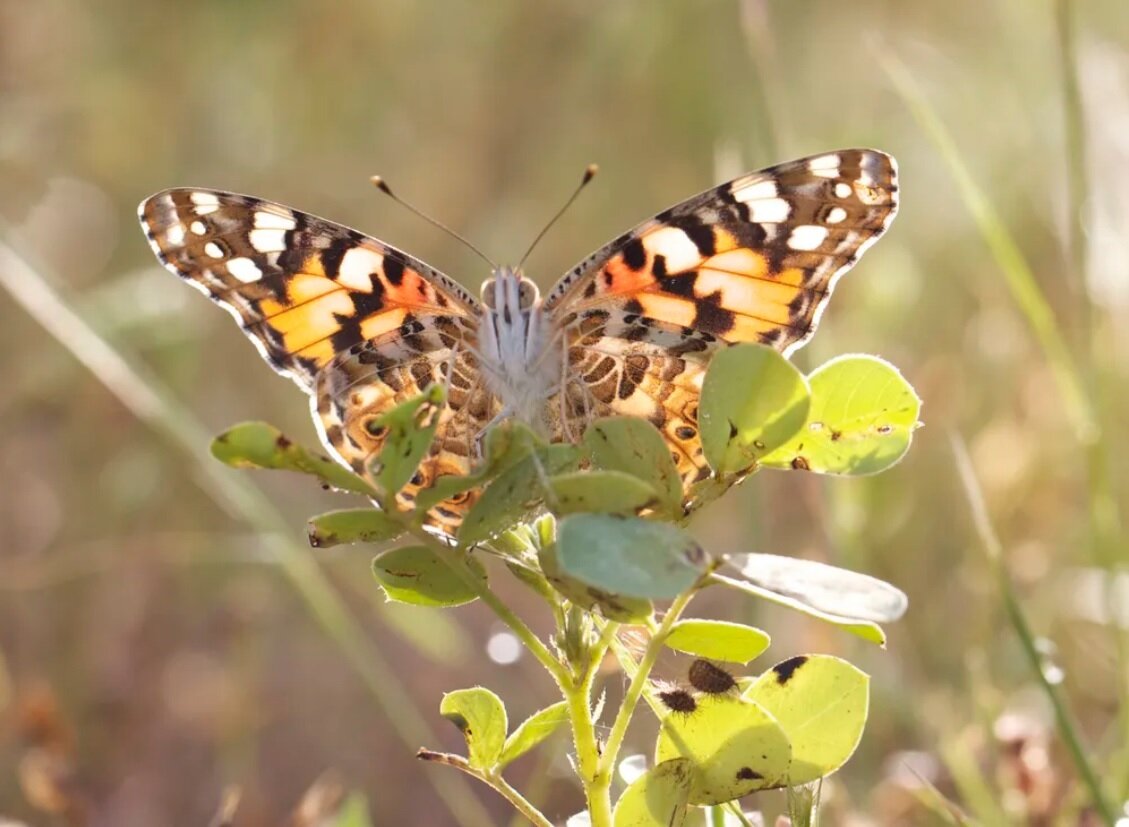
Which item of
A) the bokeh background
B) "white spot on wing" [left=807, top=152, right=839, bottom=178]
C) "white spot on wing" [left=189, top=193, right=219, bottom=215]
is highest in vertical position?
"white spot on wing" [left=189, top=193, right=219, bottom=215]

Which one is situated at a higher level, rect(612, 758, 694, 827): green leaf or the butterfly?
the butterfly

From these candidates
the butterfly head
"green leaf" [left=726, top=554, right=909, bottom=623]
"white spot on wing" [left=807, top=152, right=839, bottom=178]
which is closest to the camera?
"green leaf" [left=726, top=554, right=909, bottom=623]

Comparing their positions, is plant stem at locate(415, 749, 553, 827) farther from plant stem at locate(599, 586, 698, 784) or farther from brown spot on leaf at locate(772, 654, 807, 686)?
brown spot on leaf at locate(772, 654, 807, 686)

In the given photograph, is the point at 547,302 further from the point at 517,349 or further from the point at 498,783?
the point at 498,783

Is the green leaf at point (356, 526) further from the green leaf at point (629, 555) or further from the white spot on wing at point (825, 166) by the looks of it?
the white spot on wing at point (825, 166)

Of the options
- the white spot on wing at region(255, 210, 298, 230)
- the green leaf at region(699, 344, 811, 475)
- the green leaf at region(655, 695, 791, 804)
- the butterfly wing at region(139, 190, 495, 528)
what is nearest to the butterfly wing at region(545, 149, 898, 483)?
the butterfly wing at region(139, 190, 495, 528)

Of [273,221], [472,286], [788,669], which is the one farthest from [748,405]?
[472,286]
